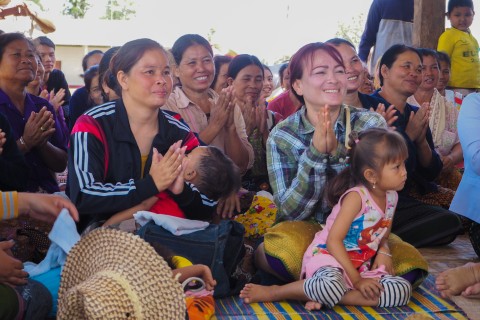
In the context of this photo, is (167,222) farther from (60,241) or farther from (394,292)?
(394,292)

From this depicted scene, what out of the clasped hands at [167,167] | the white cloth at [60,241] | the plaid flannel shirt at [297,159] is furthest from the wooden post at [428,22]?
the white cloth at [60,241]

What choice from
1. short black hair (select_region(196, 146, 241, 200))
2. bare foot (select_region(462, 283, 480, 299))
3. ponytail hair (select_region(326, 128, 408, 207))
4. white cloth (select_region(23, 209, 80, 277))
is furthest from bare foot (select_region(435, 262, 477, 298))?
white cloth (select_region(23, 209, 80, 277))

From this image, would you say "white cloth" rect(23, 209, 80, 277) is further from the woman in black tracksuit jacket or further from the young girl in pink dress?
the young girl in pink dress

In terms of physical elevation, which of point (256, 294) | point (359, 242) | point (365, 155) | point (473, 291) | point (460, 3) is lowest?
point (256, 294)

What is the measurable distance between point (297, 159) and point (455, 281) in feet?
3.57

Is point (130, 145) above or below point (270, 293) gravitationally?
above

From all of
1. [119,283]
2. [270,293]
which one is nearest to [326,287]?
[270,293]

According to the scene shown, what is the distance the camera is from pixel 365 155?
3.45 m

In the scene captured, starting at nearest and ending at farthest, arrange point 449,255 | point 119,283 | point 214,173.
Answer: point 119,283 < point 214,173 < point 449,255

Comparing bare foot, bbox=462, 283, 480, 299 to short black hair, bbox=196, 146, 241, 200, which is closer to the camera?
bare foot, bbox=462, 283, 480, 299

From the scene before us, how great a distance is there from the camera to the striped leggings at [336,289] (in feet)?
10.6

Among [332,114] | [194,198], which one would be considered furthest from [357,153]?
[194,198]

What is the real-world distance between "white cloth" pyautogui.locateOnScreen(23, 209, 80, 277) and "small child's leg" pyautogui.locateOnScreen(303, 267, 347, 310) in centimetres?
117

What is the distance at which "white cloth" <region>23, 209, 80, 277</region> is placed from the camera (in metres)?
3.01
